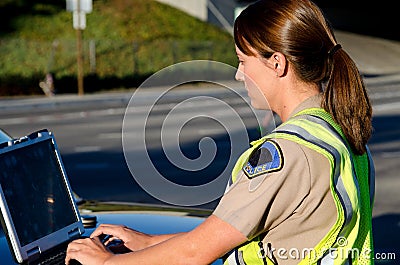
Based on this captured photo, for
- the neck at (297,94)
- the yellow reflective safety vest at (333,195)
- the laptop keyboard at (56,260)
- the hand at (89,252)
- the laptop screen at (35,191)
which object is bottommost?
the laptop keyboard at (56,260)

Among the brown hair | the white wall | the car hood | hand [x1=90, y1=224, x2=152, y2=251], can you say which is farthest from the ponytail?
the white wall

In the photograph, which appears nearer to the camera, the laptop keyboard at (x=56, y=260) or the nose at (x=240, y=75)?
the nose at (x=240, y=75)

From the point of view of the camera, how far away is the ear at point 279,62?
2.06 metres

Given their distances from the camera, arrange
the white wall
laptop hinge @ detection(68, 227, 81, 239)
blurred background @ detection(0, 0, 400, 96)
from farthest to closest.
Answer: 1. the white wall
2. blurred background @ detection(0, 0, 400, 96)
3. laptop hinge @ detection(68, 227, 81, 239)

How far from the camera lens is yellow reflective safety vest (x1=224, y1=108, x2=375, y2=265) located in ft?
6.41

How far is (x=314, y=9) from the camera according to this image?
6.91 ft

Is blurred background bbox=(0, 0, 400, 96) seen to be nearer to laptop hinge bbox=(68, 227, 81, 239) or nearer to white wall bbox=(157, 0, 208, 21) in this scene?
white wall bbox=(157, 0, 208, 21)

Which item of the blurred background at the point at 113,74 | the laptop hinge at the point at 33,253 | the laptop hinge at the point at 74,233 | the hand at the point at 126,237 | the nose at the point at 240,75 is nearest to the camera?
the nose at the point at 240,75

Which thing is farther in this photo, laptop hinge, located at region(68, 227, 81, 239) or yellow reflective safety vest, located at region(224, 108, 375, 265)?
laptop hinge, located at region(68, 227, 81, 239)

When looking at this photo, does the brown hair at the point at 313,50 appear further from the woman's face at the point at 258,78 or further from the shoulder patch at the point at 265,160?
the shoulder patch at the point at 265,160

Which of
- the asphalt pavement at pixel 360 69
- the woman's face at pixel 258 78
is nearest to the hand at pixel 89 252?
the woman's face at pixel 258 78

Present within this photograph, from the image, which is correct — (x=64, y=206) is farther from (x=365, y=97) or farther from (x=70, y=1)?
(x=70, y=1)

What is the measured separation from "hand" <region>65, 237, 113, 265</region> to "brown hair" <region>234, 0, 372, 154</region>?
24.5 inches

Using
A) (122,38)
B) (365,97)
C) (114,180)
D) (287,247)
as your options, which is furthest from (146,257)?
(122,38)
